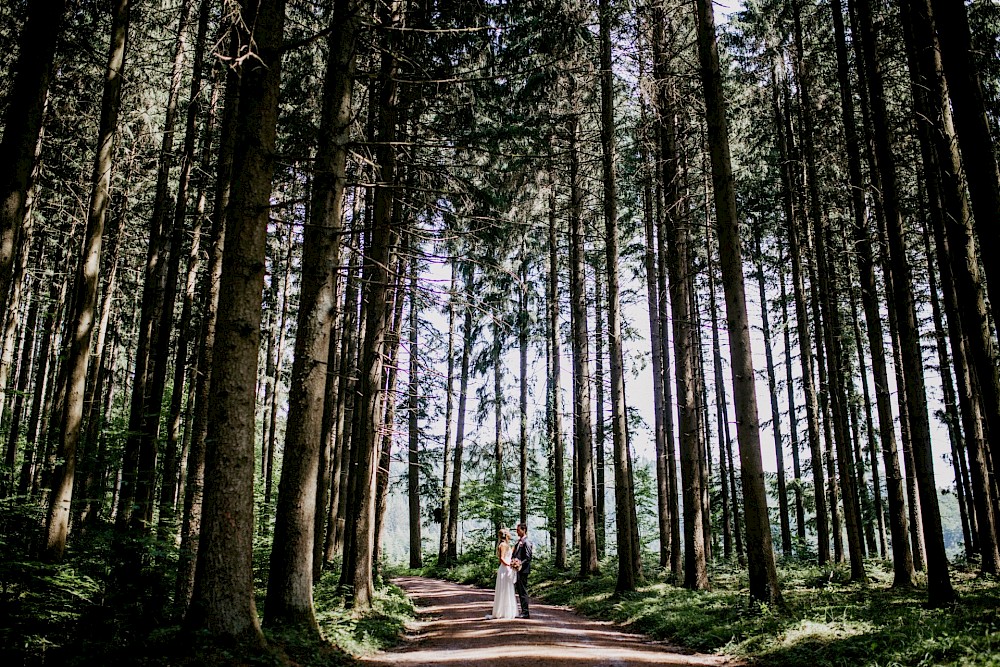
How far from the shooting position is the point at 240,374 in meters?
5.84

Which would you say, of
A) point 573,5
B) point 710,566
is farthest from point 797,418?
point 573,5

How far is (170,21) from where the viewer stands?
1191cm

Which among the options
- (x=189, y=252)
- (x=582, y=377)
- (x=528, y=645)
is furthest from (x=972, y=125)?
(x=189, y=252)

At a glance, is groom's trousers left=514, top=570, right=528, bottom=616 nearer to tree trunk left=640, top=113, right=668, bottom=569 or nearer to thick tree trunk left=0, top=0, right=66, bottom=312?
tree trunk left=640, top=113, right=668, bottom=569

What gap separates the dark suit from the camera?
1149 centimetres


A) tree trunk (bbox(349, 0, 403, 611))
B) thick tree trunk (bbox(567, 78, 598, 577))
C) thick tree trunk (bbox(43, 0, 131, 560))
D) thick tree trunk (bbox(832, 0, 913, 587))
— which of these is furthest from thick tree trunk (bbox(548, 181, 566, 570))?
thick tree trunk (bbox(43, 0, 131, 560))

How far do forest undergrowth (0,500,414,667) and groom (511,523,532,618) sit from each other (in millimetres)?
2645

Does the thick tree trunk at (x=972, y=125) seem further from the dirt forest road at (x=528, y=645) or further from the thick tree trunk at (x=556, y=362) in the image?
the thick tree trunk at (x=556, y=362)

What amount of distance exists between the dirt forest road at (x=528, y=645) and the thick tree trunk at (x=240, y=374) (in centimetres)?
236

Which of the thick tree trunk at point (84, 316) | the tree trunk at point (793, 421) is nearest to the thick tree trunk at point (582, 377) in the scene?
the tree trunk at point (793, 421)

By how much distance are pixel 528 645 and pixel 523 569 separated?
3871 mm

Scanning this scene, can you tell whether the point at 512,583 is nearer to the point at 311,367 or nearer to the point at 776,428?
the point at 311,367

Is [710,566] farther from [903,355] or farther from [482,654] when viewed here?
[482,654]

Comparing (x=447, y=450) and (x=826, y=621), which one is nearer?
(x=826, y=621)
